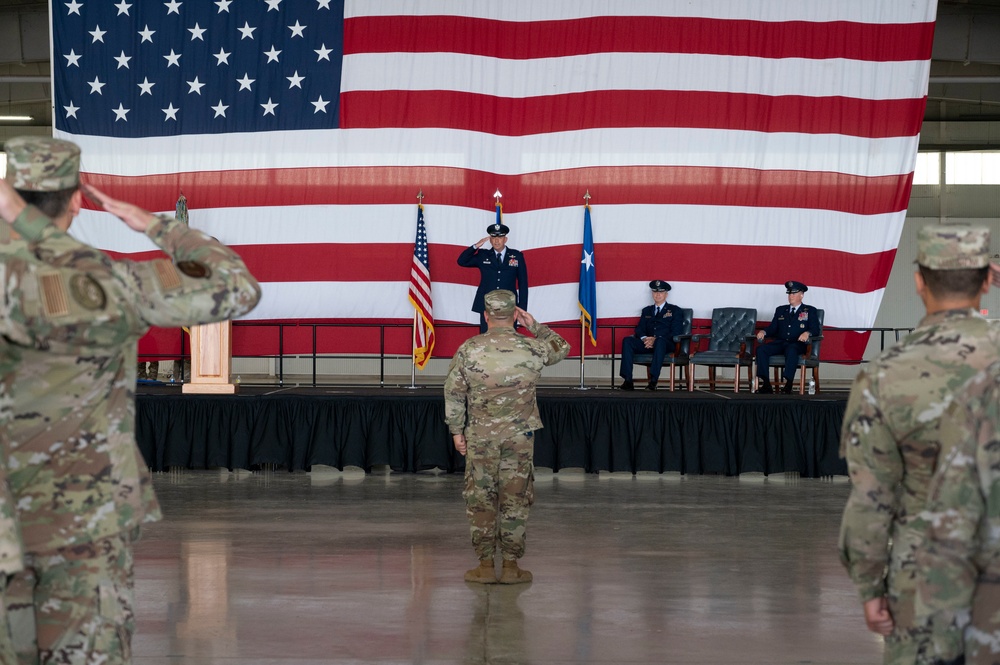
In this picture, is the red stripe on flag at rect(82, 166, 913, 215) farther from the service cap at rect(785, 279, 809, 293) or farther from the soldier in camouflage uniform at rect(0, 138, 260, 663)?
the soldier in camouflage uniform at rect(0, 138, 260, 663)

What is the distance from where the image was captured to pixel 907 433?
1699mm

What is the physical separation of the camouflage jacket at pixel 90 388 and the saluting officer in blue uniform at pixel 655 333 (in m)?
7.32

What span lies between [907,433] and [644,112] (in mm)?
8276

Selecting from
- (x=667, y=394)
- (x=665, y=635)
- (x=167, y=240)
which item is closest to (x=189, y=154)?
(x=667, y=394)

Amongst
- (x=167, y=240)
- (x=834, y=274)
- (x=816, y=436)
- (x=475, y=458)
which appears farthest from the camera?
(x=834, y=274)

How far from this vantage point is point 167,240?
5.91 feet

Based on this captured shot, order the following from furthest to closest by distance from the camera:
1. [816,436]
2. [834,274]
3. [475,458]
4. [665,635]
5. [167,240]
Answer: [834,274]
[816,436]
[475,458]
[665,635]
[167,240]

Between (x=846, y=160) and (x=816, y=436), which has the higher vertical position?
(x=846, y=160)

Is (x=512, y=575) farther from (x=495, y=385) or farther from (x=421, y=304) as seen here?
(x=421, y=304)

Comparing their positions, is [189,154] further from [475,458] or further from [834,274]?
[475,458]

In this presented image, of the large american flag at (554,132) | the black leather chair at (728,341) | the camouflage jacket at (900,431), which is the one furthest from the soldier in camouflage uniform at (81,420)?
the large american flag at (554,132)

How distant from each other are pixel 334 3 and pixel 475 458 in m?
6.48

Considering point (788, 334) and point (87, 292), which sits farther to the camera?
point (788, 334)

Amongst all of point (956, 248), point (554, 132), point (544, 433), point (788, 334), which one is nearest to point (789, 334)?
point (788, 334)
